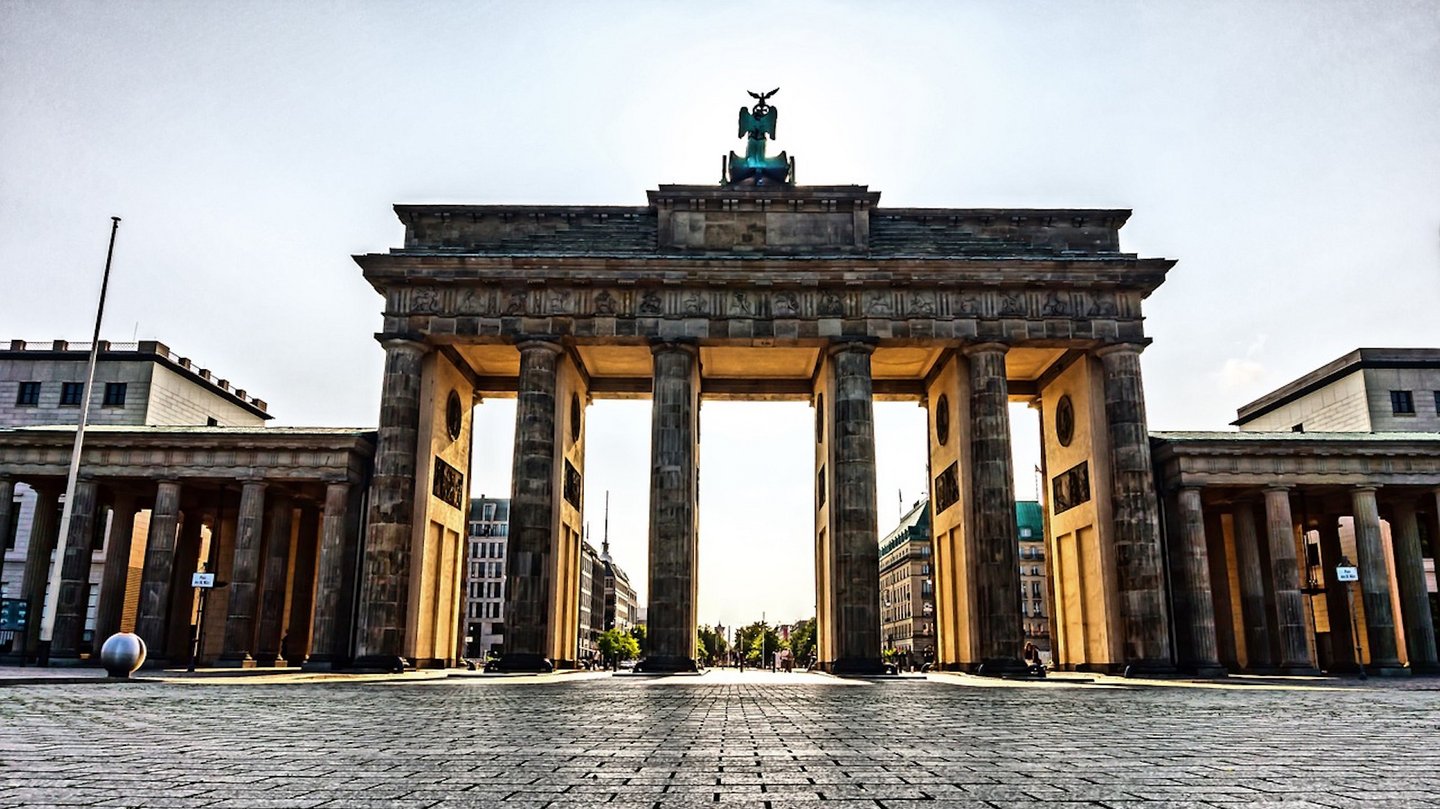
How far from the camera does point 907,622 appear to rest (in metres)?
120

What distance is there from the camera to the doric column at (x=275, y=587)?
39500 millimetres

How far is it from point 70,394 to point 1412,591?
222 feet

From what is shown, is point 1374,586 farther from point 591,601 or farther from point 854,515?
point 591,601

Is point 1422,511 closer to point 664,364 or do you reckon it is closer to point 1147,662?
point 1147,662

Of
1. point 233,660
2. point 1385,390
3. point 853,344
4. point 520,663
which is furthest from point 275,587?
point 1385,390

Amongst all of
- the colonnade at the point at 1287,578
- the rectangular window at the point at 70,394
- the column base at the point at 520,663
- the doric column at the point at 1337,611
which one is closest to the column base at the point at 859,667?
the column base at the point at 520,663

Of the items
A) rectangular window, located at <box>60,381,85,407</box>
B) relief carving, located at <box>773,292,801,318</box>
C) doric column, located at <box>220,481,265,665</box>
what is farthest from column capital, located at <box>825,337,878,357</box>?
rectangular window, located at <box>60,381,85,407</box>

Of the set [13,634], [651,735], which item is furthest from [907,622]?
[651,735]

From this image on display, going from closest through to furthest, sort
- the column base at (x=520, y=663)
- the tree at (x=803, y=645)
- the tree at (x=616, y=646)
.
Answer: the column base at (x=520, y=663), the tree at (x=616, y=646), the tree at (x=803, y=645)

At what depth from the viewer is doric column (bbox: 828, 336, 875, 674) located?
3509cm

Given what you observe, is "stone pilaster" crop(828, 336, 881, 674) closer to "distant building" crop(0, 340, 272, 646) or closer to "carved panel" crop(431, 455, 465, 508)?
"carved panel" crop(431, 455, 465, 508)

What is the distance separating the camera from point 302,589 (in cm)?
4431

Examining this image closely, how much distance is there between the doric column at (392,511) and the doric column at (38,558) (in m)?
14.2

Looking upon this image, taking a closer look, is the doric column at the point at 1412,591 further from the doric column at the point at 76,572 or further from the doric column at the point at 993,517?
the doric column at the point at 76,572
